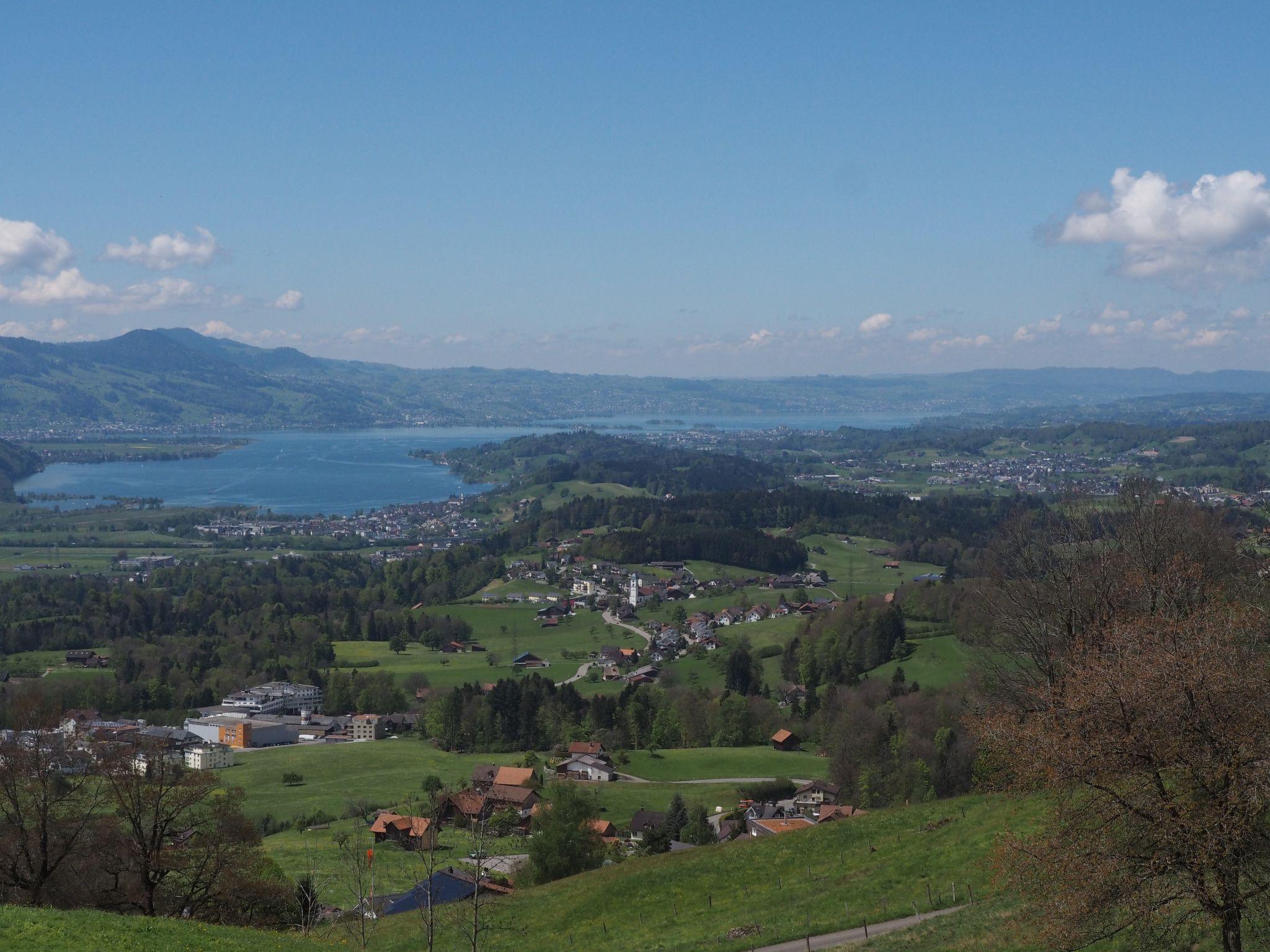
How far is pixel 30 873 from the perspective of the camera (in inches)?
679

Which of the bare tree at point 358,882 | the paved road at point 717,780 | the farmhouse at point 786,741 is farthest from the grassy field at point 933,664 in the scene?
the bare tree at point 358,882

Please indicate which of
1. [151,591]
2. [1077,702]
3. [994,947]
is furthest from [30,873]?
[151,591]

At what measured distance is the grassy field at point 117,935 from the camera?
11.0 meters

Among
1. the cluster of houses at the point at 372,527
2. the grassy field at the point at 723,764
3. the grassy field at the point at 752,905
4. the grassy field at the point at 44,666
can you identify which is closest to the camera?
the grassy field at the point at 752,905

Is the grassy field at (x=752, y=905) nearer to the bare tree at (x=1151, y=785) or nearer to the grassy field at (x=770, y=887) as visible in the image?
the grassy field at (x=770, y=887)

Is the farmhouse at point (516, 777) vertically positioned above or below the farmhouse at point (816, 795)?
below

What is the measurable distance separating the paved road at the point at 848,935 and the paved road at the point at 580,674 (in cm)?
4816

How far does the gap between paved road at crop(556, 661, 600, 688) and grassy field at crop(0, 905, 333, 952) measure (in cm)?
4884

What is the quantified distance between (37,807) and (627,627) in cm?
6997

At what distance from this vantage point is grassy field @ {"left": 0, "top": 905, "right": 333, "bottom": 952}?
11.0 meters

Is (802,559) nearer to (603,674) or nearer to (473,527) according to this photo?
(603,674)

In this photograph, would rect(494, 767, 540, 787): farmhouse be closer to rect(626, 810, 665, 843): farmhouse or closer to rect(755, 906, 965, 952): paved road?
rect(626, 810, 665, 843): farmhouse

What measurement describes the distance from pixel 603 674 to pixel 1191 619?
2341 inches

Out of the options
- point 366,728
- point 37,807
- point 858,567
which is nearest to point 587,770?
point 366,728
